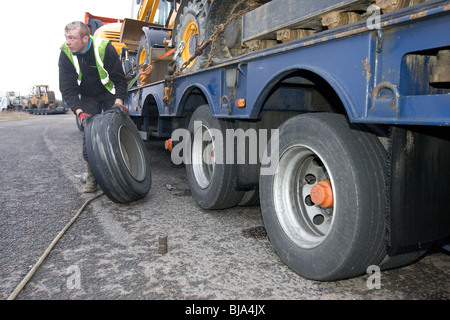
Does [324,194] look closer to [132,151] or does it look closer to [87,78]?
[132,151]

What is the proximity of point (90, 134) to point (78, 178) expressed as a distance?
1.54 m

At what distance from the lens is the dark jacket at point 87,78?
4.13m

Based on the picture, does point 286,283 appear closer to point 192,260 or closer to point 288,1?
point 192,260

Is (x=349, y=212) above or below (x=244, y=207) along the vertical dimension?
above

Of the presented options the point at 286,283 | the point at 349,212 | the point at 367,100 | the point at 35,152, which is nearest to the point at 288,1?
the point at 367,100

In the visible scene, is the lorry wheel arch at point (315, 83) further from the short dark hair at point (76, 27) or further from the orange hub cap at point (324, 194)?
the short dark hair at point (76, 27)

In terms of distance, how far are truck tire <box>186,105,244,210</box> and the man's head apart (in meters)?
1.72

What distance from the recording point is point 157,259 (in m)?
2.30

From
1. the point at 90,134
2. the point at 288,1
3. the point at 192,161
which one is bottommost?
the point at 192,161

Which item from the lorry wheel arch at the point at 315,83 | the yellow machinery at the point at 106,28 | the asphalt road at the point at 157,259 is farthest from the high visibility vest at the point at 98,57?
the yellow machinery at the point at 106,28

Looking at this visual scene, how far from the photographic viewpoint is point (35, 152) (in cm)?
720

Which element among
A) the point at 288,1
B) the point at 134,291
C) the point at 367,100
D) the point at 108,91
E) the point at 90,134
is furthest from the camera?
the point at 108,91

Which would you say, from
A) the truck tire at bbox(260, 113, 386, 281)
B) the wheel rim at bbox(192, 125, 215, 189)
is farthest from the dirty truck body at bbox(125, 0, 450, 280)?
the wheel rim at bbox(192, 125, 215, 189)

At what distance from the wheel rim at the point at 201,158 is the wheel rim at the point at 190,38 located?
3.36ft
